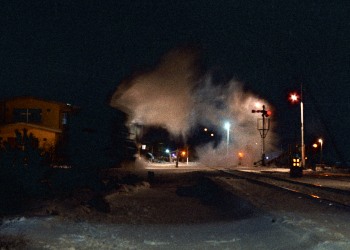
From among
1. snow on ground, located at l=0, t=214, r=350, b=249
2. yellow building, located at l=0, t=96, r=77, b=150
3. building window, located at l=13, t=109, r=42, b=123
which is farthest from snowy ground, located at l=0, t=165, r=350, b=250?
building window, located at l=13, t=109, r=42, b=123

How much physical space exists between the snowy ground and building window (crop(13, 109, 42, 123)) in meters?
33.8

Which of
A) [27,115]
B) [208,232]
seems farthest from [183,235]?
[27,115]

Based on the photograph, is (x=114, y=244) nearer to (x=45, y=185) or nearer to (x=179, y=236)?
(x=179, y=236)

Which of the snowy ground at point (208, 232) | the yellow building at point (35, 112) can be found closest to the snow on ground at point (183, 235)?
the snowy ground at point (208, 232)

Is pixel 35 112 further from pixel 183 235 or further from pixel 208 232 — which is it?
pixel 183 235

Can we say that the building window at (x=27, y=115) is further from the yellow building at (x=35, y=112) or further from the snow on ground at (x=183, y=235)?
the snow on ground at (x=183, y=235)

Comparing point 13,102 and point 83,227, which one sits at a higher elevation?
point 13,102

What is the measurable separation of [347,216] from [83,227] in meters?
6.73

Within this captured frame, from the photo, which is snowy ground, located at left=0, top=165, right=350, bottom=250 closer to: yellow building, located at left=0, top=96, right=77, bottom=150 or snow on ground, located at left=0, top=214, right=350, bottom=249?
snow on ground, located at left=0, top=214, right=350, bottom=249

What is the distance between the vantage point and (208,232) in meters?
11.2

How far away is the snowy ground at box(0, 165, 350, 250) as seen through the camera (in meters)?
9.23

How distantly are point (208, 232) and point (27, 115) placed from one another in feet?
122

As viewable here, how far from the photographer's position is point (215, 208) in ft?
56.9

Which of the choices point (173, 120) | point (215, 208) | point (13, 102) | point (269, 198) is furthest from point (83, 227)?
point (173, 120)
